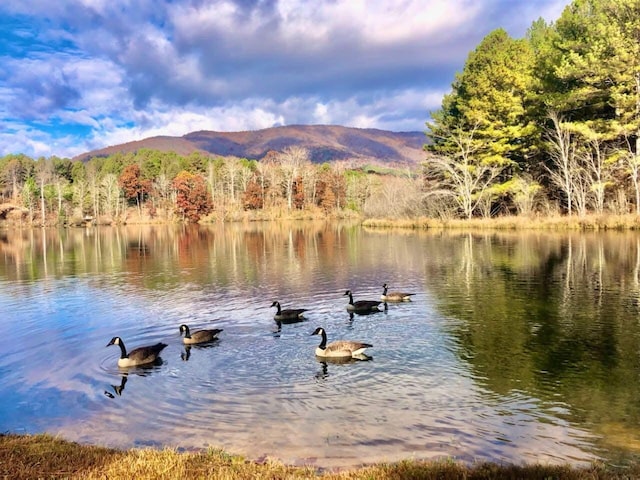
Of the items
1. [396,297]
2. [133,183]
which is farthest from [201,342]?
[133,183]

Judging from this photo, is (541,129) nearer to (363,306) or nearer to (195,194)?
(363,306)

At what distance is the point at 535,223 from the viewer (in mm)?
48750

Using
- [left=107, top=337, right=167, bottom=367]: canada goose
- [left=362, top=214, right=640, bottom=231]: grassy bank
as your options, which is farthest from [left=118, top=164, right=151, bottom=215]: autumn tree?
[left=107, top=337, right=167, bottom=367]: canada goose

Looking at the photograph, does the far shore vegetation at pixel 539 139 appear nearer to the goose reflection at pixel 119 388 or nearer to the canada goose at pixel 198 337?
the goose reflection at pixel 119 388

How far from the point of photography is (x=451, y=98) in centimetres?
6562

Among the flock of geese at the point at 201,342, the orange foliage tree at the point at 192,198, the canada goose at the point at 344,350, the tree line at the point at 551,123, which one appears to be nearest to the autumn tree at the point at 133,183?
the orange foliage tree at the point at 192,198

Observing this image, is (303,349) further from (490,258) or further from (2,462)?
(490,258)

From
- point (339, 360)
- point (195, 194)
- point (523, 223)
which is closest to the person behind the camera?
point (339, 360)

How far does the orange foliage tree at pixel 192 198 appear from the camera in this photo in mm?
105562

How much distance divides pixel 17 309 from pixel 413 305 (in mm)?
16391

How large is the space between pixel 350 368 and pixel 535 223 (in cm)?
4177

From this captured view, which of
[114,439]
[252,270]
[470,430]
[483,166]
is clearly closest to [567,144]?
[483,166]

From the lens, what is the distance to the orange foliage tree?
10556 centimetres

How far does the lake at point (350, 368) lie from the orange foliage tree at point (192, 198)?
80143mm
